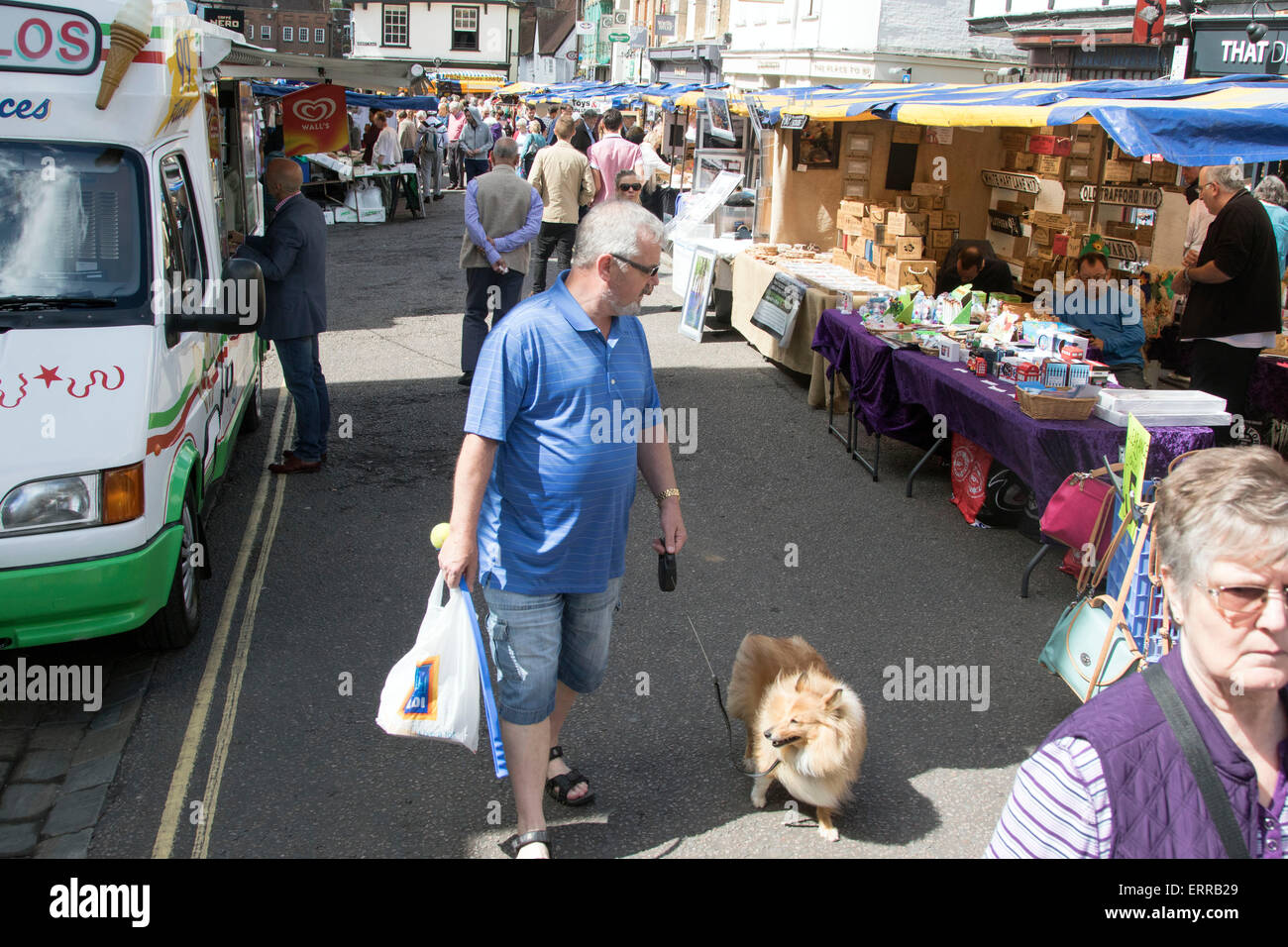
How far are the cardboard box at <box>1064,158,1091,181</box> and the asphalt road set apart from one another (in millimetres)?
3852

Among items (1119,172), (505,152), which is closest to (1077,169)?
(1119,172)

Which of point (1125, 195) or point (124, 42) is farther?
point (1125, 195)

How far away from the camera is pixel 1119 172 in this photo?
1030 centimetres

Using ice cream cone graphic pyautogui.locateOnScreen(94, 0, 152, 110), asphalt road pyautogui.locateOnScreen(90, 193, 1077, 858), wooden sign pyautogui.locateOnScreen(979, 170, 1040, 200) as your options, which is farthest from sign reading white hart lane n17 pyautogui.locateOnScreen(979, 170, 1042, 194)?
ice cream cone graphic pyautogui.locateOnScreen(94, 0, 152, 110)

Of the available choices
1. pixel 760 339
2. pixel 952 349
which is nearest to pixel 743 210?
pixel 760 339

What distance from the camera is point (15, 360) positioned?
4.27 meters

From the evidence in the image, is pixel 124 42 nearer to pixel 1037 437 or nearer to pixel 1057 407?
pixel 1037 437

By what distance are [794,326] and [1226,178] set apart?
3936mm

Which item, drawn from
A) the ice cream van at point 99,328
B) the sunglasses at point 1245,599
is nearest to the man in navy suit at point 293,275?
the ice cream van at point 99,328

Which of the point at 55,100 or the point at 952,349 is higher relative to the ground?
the point at 55,100

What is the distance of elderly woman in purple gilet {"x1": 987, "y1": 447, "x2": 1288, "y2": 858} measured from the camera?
1768 mm

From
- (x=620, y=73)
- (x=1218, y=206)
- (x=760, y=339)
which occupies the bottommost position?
(x=760, y=339)

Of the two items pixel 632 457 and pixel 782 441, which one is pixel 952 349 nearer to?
pixel 782 441
